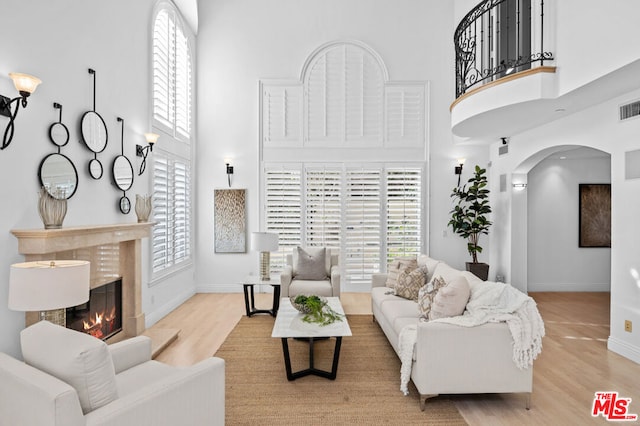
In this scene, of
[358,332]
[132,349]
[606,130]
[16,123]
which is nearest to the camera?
[132,349]

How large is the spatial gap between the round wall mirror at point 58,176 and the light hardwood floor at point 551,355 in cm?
187

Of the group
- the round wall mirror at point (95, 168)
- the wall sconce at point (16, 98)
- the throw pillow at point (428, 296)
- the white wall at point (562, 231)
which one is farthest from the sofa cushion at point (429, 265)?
the wall sconce at point (16, 98)

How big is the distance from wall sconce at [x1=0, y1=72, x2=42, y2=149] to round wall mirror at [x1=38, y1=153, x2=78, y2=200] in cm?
36

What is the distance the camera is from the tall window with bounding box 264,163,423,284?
21.5 ft

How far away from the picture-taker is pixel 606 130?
4.07m

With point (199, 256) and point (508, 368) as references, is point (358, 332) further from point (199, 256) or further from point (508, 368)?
point (199, 256)

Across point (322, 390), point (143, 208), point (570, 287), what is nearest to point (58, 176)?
point (143, 208)

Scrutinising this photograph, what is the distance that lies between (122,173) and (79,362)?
9.60 feet

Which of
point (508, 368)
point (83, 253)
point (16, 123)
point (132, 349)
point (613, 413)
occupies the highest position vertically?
point (16, 123)

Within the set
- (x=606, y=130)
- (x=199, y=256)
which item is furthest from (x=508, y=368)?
(x=199, y=256)

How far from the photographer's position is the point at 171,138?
546 cm

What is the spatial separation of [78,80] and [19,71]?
71 centimetres

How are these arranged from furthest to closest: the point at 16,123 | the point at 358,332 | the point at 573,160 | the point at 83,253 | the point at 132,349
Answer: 1. the point at 573,160
2. the point at 358,332
3. the point at 83,253
4. the point at 16,123
5. the point at 132,349

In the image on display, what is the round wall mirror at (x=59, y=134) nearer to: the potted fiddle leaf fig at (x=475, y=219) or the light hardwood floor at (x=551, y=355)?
the light hardwood floor at (x=551, y=355)
